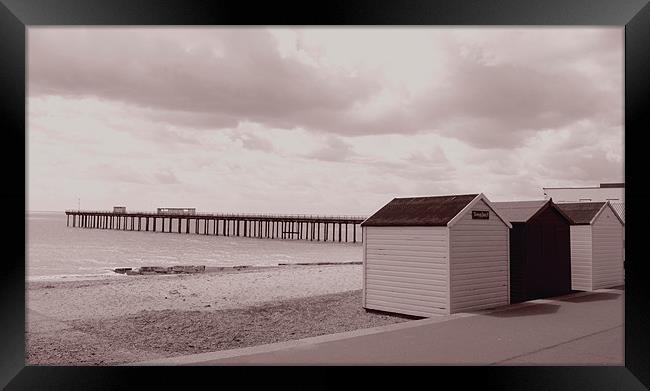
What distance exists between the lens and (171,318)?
16109 mm

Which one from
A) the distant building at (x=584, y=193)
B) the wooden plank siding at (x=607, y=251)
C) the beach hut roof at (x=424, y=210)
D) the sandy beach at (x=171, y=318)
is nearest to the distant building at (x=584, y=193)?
the distant building at (x=584, y=193)

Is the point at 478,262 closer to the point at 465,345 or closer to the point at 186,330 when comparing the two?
the point at 465,345

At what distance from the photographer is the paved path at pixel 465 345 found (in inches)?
288

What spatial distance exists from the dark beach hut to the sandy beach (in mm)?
4035

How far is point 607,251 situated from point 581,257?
4.87ft

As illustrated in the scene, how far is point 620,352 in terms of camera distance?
8117 mm

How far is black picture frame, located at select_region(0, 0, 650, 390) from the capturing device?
559 centimetres

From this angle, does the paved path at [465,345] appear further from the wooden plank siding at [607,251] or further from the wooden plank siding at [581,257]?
the wooden plank siding at [607,251]

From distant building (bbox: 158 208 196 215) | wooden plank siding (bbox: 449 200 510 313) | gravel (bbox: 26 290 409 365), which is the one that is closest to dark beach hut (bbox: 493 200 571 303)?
wooden plank siding (bbox: 449 200 510 313)

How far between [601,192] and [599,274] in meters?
27.3

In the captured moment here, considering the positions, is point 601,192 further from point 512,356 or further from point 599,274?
point 512,356

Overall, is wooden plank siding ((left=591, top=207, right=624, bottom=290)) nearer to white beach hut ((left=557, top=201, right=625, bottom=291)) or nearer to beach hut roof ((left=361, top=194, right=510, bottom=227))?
white beach hut ((left=557, top=201, right=625, bottom=291))

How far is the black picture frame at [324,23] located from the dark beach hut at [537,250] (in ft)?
29.0

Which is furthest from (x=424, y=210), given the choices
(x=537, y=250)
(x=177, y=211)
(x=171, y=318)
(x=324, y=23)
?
(x=177, y=211)
